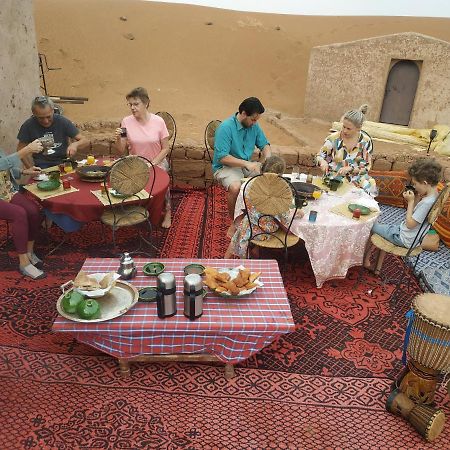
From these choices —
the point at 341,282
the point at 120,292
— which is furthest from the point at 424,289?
the point at 120,292

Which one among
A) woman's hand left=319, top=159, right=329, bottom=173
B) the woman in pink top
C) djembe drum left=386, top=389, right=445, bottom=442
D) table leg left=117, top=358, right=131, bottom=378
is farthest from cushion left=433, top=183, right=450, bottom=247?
table leg left=117, top=358, right=131, bottom=378

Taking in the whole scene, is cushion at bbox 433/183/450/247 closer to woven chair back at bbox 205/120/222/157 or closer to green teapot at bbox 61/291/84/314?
woven chair back at bbox 205/120/222/157

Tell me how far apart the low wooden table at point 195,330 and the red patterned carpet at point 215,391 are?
0.64 feet

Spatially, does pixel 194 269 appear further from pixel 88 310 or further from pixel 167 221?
pixel 167 221

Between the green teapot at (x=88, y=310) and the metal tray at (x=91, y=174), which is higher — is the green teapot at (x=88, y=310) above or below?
below

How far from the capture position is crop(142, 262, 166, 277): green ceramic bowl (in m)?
2.88

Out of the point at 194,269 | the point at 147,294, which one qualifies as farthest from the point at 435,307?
the point at 147,294

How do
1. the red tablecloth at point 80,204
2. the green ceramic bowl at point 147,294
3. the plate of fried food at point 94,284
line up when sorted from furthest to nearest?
the red tablecloth at point 80,204
the green ceramic bowl at point 147,294
the plate of fried food at point 94,284

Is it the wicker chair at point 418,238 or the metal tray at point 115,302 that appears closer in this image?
the metal tray at point 115,302

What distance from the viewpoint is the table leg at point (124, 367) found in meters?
2.62

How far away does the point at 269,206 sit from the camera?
3404mm

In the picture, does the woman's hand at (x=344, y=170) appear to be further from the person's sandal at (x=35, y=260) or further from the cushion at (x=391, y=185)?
the person's sandal at (x=35, y=260)

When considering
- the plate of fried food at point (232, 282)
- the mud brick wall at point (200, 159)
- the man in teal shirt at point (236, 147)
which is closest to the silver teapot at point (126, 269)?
the plate of fried food at point (232, 282)

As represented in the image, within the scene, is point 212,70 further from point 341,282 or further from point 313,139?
point 341,282
